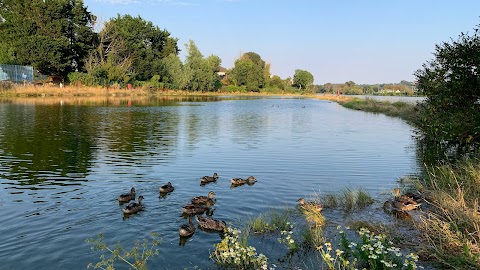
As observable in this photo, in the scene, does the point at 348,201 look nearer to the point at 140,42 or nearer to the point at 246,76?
the point at 140,42

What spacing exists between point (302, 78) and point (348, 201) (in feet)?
505

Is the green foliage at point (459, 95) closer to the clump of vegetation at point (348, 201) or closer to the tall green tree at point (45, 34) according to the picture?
the clump of vegetation at point (348, 201)

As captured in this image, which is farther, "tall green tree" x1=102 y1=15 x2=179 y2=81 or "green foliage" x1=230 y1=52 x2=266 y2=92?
Result: "green foliage" x1=230 y1=52 x2=266 y2=92

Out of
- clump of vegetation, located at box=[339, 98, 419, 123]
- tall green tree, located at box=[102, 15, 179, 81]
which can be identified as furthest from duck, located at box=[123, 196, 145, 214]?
tall green tree, located at box=[102, 15, 179, 81]

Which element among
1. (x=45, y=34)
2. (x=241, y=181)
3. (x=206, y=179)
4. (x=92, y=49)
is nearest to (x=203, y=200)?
(x=206, y=179)

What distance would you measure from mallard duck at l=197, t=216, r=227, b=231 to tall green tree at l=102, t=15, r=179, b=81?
84567 mm

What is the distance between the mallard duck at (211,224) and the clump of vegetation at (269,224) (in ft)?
2.01

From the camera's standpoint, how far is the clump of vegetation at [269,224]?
352 inches

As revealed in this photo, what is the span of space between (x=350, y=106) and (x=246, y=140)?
45686 millimetres

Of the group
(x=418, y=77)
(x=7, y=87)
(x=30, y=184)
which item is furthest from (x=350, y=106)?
(x=30, y=184)

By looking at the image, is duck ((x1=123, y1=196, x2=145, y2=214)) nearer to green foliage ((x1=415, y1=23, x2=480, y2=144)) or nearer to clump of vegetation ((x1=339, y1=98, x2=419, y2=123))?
green foliage ((x1=415, y1=23, x2=480, y2=144))

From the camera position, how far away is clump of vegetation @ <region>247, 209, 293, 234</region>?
8.93 m

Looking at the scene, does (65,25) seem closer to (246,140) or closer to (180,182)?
(246,140)

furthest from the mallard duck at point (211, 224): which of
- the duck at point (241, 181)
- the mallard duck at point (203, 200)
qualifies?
the duck at point (241, 181)
